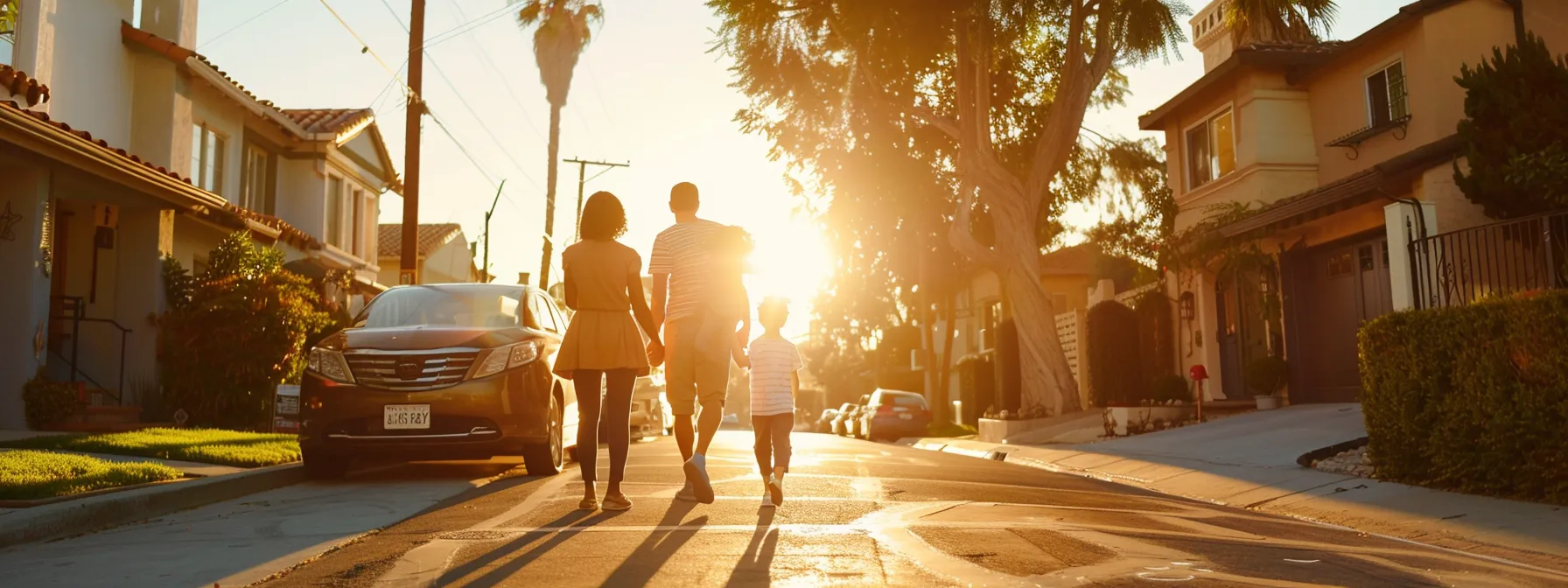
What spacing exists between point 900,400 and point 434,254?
29551mm

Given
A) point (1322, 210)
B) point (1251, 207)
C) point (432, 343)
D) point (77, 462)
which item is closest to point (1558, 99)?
point (1322, 210)

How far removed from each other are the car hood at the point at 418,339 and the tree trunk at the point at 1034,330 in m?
14.8

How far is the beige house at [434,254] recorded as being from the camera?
164 ft

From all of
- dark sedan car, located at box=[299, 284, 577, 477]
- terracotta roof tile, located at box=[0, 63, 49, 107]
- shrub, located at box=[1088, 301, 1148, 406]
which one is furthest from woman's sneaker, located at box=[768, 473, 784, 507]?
shrub, located at box=[1088, 301, 1148, 406]

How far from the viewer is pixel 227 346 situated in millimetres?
17375

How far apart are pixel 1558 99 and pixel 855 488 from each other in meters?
8.77

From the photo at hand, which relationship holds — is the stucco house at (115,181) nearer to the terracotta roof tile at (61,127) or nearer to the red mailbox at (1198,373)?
the terracotta roof tile at (61,127)

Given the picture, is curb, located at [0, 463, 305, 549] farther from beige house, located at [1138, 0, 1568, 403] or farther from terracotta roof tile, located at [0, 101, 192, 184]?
beige house, located at [1138, 0, 1568, 403]

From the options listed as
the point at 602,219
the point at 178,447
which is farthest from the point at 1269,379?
the point at 178,447

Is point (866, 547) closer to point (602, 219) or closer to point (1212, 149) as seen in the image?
point (602, 219)

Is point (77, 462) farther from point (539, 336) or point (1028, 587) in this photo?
point (1028, 587)

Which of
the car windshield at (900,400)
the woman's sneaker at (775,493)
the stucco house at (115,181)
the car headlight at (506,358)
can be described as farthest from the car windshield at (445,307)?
the car windshield at (900,400)

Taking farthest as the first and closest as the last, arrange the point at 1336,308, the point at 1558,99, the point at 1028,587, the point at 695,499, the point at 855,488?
the point at 1336,308 → the point at 1558,99 → the point at 855,488 → the point at 695,499 → the point at 1028,587

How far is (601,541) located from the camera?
6047 mm
